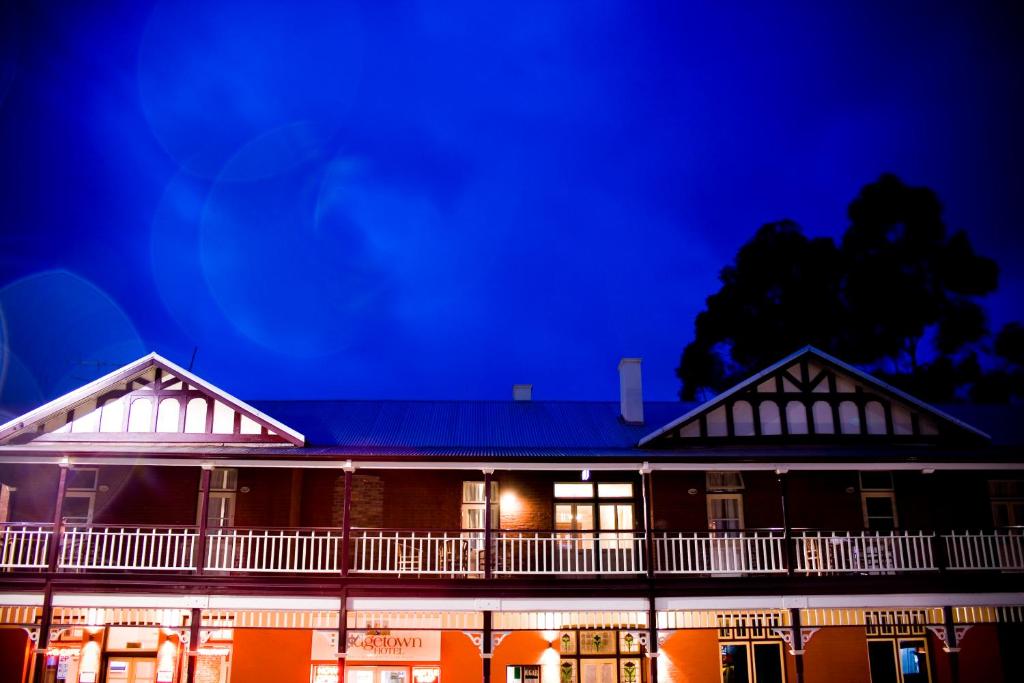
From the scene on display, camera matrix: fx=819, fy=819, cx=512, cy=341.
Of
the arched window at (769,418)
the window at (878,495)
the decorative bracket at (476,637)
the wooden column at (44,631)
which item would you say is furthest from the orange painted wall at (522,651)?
the wooden column at (44,631)

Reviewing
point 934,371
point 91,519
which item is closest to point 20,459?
point 91,519

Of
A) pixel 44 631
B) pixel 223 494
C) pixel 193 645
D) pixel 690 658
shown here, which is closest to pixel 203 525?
pixel 193 645

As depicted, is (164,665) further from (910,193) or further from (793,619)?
(910,193)

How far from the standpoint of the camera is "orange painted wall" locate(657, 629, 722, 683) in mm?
20281

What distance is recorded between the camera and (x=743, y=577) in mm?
18391

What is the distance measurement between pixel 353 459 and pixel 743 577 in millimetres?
9095

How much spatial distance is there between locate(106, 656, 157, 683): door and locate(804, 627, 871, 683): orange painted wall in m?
16.2

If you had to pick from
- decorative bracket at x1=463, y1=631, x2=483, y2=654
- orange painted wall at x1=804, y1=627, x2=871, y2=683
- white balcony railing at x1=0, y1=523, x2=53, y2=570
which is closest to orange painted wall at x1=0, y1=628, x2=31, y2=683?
white balcony railing at x1=0, y1=523, x2=53, y2=570

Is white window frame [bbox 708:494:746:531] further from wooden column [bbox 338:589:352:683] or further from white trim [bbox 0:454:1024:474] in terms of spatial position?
wooden column [bbox 338:589:352:683]

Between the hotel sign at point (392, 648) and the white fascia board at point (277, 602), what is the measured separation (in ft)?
9.94

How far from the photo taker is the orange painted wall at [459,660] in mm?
20234

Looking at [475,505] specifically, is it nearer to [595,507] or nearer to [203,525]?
[595,507]

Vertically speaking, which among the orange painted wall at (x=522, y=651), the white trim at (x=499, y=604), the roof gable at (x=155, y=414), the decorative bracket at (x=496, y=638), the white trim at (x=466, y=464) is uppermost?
the roof gable at (x=155, y=414)

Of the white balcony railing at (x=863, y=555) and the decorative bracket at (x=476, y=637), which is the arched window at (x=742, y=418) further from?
the decorative bracket at (x=476, y=637)
